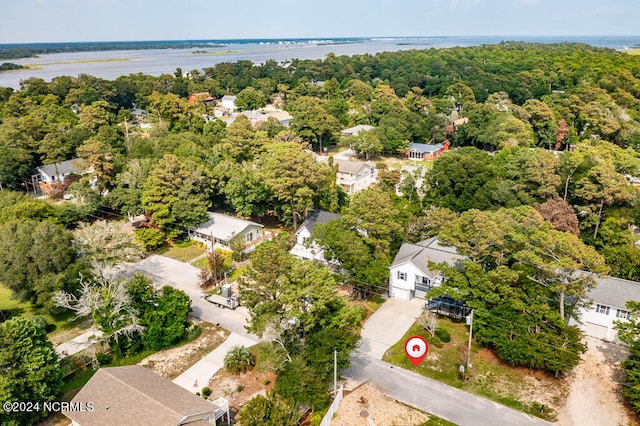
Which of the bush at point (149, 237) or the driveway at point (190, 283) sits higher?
the bush at point (149, 237)

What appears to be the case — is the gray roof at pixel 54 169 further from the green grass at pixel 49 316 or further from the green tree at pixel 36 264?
the green tree at pixel 36 264

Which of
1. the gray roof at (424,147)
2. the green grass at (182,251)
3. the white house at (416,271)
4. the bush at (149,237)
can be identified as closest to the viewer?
the white house at (416,271)

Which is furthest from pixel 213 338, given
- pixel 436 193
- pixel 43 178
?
pixel 43 178

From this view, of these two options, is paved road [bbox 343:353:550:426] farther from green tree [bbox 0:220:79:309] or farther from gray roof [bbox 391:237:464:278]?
green tree [bbox 0:220:79:309]

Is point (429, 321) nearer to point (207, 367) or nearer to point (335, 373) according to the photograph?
point (335, 373)

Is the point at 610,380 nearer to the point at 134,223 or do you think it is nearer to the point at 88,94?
the point at 134,223

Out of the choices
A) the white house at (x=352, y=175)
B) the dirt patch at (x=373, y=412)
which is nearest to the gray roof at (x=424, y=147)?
the white house at (x=352, y=175)

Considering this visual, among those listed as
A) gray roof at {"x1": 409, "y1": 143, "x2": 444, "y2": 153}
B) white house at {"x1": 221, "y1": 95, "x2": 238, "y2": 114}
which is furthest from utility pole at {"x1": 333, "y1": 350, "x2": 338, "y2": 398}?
white house at {"x1": 221, "y1": 95, "x2": 238, "y2": 114}
